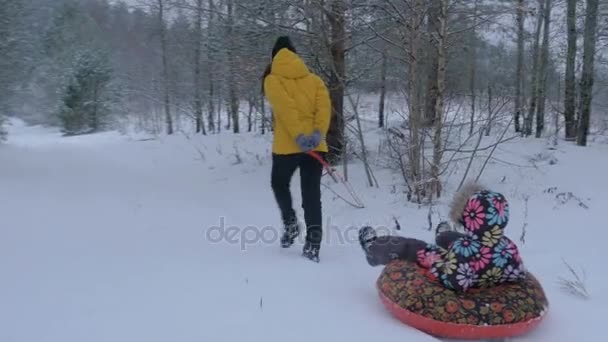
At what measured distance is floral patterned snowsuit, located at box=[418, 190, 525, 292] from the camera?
277cm

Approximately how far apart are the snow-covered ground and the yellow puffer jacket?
0.97 metres

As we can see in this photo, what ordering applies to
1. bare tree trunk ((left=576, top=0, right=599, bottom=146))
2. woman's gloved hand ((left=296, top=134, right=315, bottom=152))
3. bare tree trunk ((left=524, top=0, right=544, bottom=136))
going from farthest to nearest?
1. bare tree trunk ((left=524, top=0, right=544, bottom=136))
2. bare tree trunk ((left=576, top=0, right=599, bottom=146))
3. woman's gloved hand ((left=296, top=134, right=315, bottom=152))

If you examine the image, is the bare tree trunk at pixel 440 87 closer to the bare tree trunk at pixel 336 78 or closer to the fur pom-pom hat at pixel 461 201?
the bare tree trunk at pixel 336 78

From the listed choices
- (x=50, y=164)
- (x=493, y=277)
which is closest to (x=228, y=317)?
(x=493, y=277)

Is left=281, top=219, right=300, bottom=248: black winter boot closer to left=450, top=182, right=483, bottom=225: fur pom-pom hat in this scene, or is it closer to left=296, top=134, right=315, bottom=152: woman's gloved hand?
left=296, top=134, right=315, bottom=152: woman's gloved hand

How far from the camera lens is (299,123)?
3719mm

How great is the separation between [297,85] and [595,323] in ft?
8.42

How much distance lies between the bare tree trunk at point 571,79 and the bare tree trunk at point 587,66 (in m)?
0.53

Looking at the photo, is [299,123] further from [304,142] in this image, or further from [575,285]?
[575,285]

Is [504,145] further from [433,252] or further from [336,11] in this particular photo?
[433,252]

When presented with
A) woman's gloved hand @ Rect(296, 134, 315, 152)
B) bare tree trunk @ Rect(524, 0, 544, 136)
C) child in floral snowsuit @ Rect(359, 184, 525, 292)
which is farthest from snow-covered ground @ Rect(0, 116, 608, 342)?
bare tree trunk @ Rect(524, 0, 544, 136)

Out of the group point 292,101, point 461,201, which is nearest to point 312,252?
point 292,101

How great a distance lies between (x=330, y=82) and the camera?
837 cm

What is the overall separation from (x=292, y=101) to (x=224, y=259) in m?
1.34
